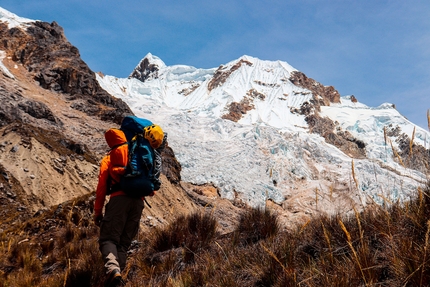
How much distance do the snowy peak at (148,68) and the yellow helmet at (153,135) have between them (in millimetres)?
99580

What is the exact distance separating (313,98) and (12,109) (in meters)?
74.3

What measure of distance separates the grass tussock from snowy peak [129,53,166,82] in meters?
98.9

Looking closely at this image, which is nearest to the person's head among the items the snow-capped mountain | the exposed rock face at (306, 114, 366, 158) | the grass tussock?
the grass tussock

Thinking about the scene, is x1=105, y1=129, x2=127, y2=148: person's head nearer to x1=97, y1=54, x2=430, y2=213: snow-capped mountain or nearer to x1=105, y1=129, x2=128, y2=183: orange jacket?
x1=105, y1=129, x2=128, y2=183: orange jacket

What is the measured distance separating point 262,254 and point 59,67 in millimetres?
35165

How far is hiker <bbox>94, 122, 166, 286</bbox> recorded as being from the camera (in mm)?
3320

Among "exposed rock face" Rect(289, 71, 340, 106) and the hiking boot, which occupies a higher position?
"exposed rock face" Rect(289, 71, 340, 106)

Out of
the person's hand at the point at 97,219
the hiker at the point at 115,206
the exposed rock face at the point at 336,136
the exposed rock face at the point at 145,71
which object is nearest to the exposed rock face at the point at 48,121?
the person's hand at the point at 97,219

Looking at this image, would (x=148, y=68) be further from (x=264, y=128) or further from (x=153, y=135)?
(x=153, y=135)

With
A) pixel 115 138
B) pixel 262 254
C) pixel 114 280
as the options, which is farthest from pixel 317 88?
pixel 114 280

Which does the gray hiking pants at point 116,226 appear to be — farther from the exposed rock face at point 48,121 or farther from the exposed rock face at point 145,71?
the exposed rock face at point 145,71

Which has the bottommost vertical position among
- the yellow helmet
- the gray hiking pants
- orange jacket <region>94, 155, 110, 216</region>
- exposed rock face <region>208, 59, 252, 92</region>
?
the gray hiking pants

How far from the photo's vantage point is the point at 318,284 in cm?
213

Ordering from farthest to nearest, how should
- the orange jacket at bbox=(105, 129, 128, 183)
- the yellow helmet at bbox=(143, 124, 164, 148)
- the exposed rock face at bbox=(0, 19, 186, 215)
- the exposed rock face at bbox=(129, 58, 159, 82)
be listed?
the exposed rock face at bbox=(129, 58, 159, 82)
the exposed rock face at bbox=(0, 19, 186, 215)
the yellow helmet at bbox=(143, 124, 164, 148)
the orange jacket at bbox=(105, 129, 128, 183)
